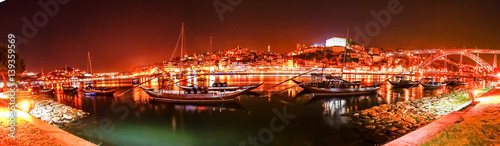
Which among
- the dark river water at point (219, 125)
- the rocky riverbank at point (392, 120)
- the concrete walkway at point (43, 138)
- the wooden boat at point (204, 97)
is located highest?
the concrete walkway at point (43, 138)

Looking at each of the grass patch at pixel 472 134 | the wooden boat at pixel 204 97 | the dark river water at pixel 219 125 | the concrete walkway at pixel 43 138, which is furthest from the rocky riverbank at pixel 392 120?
the concrete walkway at pixel 43 138

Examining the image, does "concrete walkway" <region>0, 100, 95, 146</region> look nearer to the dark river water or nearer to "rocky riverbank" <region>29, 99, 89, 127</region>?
the dark river water

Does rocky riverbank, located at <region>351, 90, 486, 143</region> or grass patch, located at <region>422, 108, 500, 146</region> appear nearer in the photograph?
grass patch, located at <region>422, 108, 500, 146</region>

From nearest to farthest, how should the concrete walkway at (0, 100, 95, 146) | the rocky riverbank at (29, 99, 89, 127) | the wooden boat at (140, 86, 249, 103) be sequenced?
the concrete walkway at (0, 100, 95, 146) → the rocky riverbank at (29, 99, 89, 127) → the wooden boat at (140, 86, 249, 103)

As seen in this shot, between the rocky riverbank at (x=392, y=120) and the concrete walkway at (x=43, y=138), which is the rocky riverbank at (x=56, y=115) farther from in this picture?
the rocky riverbank at (x=392, y=120)

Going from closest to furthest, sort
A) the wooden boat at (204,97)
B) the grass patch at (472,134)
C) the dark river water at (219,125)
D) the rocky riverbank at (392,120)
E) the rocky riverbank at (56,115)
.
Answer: the grass patch at (472,134) → the rocky riverbank at (392,120) → the dark river water at (219,125) → the rocky riverbank at (56,115) → the wooden boat at (204,97)

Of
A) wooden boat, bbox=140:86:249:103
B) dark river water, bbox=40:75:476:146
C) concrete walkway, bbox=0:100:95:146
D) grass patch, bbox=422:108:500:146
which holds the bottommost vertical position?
dark river water, bbox=40:75:476:146

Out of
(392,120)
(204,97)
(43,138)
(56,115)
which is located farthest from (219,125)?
(56,115)

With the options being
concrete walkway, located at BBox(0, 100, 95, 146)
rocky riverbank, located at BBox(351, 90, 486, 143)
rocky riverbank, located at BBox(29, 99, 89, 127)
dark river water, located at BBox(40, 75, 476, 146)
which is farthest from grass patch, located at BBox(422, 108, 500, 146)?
rocky riverbank, located at BBox(29, 99, 89, 127)

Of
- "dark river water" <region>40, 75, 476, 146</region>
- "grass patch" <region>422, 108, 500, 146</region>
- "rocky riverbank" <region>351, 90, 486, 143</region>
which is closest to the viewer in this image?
"grass patch" <region>422, 108, 500, 146</region>

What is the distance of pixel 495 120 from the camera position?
521 centimetres

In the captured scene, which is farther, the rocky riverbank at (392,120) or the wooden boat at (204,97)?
the wooden boat at (204,97)

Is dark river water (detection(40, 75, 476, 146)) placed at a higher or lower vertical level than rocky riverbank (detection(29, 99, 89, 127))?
lower

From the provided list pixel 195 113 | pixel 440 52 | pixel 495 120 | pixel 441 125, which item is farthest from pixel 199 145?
pixel 440 52
